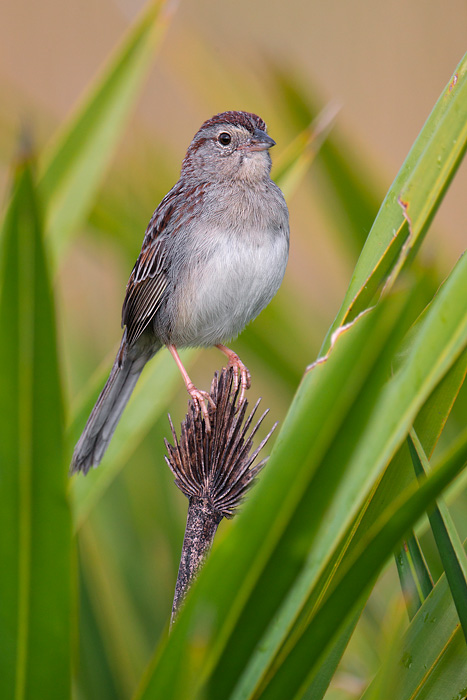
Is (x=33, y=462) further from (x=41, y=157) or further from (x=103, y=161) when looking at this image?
(x=41, y=157)

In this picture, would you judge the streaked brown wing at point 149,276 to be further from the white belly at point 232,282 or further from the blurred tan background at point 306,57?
the blurred tan background at point 306,57

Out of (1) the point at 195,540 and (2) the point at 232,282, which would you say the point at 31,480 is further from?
(2) the point at 232,282

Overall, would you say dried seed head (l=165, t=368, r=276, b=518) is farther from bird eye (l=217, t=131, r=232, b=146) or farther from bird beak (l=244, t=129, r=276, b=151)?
bird eye (l=217, t=131, r=232, b=146)

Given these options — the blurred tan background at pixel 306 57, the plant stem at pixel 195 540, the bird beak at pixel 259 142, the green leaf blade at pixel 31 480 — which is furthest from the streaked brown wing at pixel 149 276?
the green leaf blade at pixel 31 480

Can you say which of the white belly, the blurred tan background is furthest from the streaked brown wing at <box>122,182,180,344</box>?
the blurred tan background

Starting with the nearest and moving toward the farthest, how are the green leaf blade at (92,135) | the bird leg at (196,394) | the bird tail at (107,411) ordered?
the bird leg at (196,394) → the green leaf blade at (92,135) → the bird tail at (107,411)

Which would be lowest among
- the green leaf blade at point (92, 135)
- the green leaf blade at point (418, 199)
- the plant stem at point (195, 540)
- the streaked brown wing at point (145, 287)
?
the streaked brown wing at point (145, 287)

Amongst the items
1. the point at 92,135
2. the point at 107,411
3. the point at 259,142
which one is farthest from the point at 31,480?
the point at 259,142
